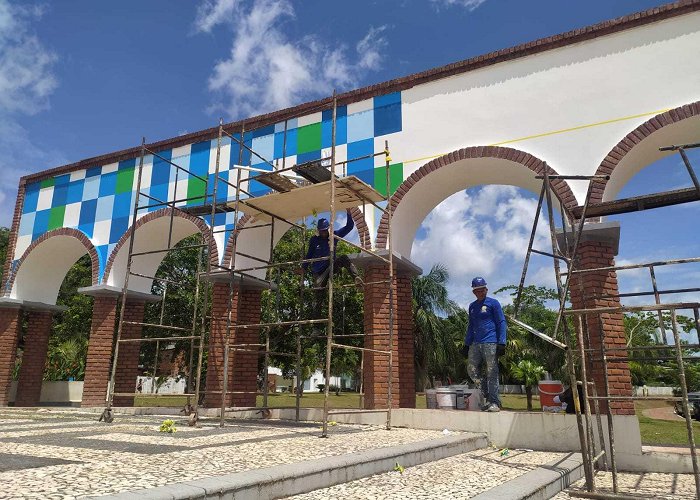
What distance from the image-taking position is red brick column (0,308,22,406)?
1304 cm

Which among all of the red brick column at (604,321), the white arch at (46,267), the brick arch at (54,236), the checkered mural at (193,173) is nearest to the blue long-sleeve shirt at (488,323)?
the red brick column at (604,321)

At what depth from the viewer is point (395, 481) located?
4.52 metres

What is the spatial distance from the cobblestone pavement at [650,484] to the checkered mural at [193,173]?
564 centimetres

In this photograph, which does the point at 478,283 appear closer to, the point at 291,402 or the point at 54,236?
the point at 54,236

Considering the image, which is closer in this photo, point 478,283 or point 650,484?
point 650,484

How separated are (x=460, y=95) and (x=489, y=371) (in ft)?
15.8

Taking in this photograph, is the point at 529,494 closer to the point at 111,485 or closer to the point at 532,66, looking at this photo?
the point at 111,485

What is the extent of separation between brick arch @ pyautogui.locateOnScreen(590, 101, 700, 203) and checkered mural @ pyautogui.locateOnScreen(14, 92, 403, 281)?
10.7 feet

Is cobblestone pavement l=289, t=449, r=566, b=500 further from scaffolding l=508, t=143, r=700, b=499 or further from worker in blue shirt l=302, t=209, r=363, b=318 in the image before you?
worker in blue shirt l=302, t=209, r=363, b=318

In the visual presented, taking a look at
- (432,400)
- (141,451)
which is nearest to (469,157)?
(432,400)

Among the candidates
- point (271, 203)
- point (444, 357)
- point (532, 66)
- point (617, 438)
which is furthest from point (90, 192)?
point (444, 357)

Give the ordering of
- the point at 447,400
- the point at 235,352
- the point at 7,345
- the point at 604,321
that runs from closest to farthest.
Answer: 1. the point at 604,321
2. the point at 447,400
3. the point at 235,352
4. the point at 7,345

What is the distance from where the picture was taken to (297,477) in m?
3.92

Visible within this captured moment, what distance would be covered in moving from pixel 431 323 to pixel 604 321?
71.3 ft
